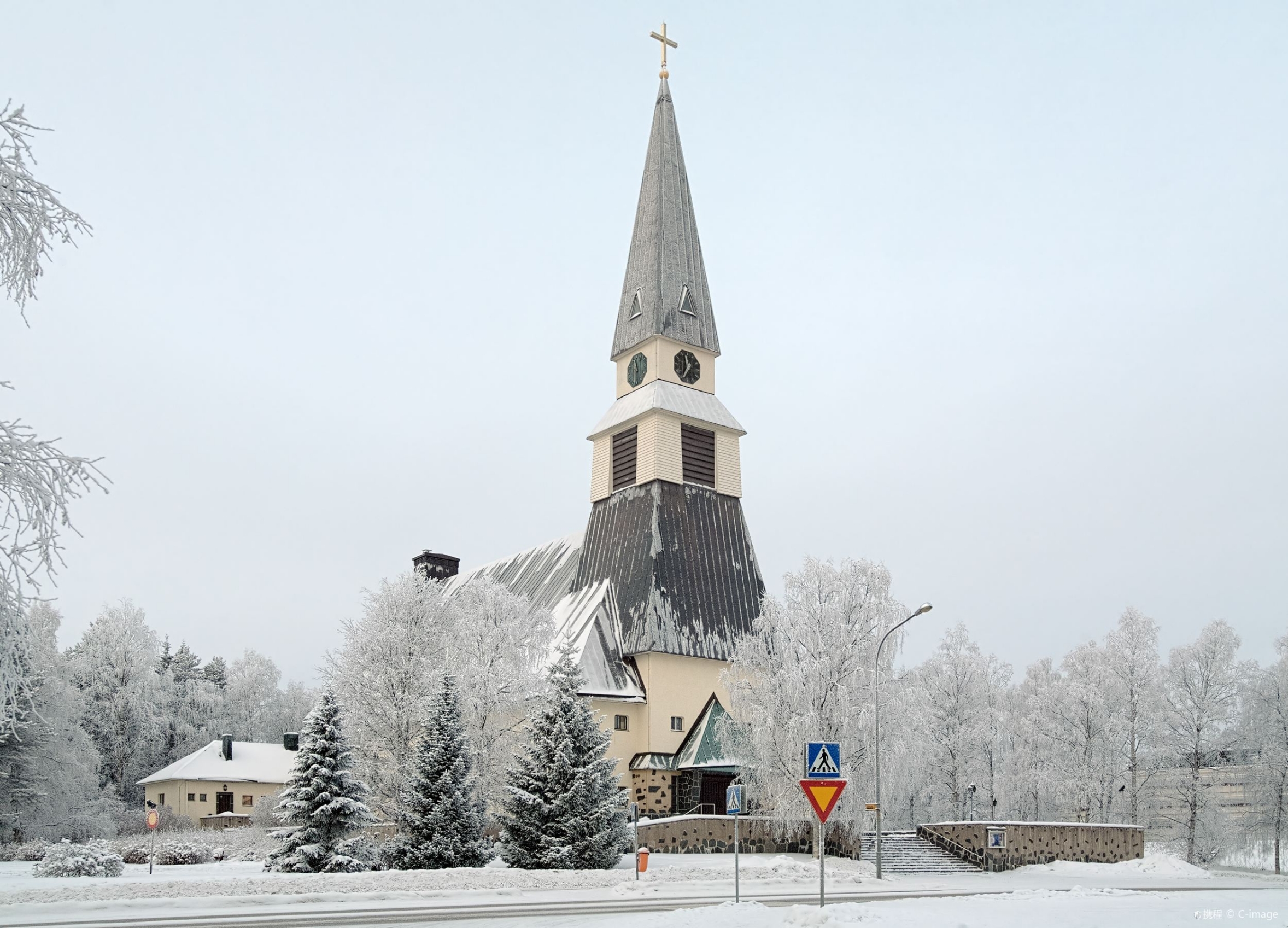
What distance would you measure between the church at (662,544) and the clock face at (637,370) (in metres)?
0.06

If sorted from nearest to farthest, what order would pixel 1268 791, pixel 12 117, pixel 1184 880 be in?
pixel 12 117 → pixel 1184 880 → pixel 1268 791

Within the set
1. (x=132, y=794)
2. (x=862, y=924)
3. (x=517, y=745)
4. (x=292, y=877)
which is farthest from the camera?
(x=132, y=794)

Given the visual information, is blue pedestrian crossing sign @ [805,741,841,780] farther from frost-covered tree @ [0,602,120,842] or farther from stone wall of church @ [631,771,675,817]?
frost-covered tree @ [0,602,120,842]

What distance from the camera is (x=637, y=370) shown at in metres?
49.8

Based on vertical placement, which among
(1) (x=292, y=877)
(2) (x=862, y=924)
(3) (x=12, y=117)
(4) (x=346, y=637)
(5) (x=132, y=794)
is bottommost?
(5) (x=132, y=794)

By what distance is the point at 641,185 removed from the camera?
53.5 metres

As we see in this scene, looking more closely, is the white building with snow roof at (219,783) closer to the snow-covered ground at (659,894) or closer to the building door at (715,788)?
the building door at (715,788)

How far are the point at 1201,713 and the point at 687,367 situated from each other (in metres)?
25.6

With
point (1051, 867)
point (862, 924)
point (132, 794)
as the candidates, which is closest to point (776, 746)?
point (1051, 867)

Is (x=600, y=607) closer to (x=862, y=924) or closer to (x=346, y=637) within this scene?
(x=346, y=637)

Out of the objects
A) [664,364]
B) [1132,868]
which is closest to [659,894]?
[1132,868]

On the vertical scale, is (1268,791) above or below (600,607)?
below

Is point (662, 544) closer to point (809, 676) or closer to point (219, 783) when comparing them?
point (809, 676)

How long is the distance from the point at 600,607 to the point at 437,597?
37.9 ft
